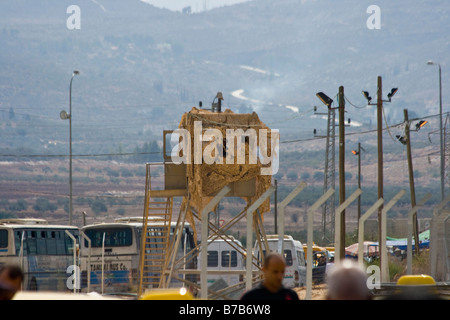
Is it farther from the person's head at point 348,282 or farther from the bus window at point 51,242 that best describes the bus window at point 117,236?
the person's head at point 348,282

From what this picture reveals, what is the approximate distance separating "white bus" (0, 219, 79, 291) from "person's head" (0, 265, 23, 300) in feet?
A: 69.2

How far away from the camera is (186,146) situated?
2394cm

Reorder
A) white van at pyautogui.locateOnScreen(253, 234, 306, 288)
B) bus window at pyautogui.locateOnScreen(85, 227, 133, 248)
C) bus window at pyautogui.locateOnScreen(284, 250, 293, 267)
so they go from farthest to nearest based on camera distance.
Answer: bus window at pyautogui.locateOnScreen(85, 227, 133, 248)
bus window at pyautogui.locateOnScreen(284, 250, 293, 267)
white van at pyautogui.locateOnScreen(253, 234, 306, 288)

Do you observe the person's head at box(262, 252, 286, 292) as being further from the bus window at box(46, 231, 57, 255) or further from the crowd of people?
the bus window at box(46, 231, 57, 255)

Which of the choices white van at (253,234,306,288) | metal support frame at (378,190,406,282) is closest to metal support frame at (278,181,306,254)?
metal support frame at (378,190,406,282)

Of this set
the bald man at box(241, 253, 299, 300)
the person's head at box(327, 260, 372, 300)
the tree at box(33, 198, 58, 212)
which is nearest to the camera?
the person's head at box(327, 260, 372, 300)

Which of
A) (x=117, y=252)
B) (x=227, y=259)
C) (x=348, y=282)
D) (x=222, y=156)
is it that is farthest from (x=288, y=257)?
(x=348, y=282)

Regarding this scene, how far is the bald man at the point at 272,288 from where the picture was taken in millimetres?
8055
